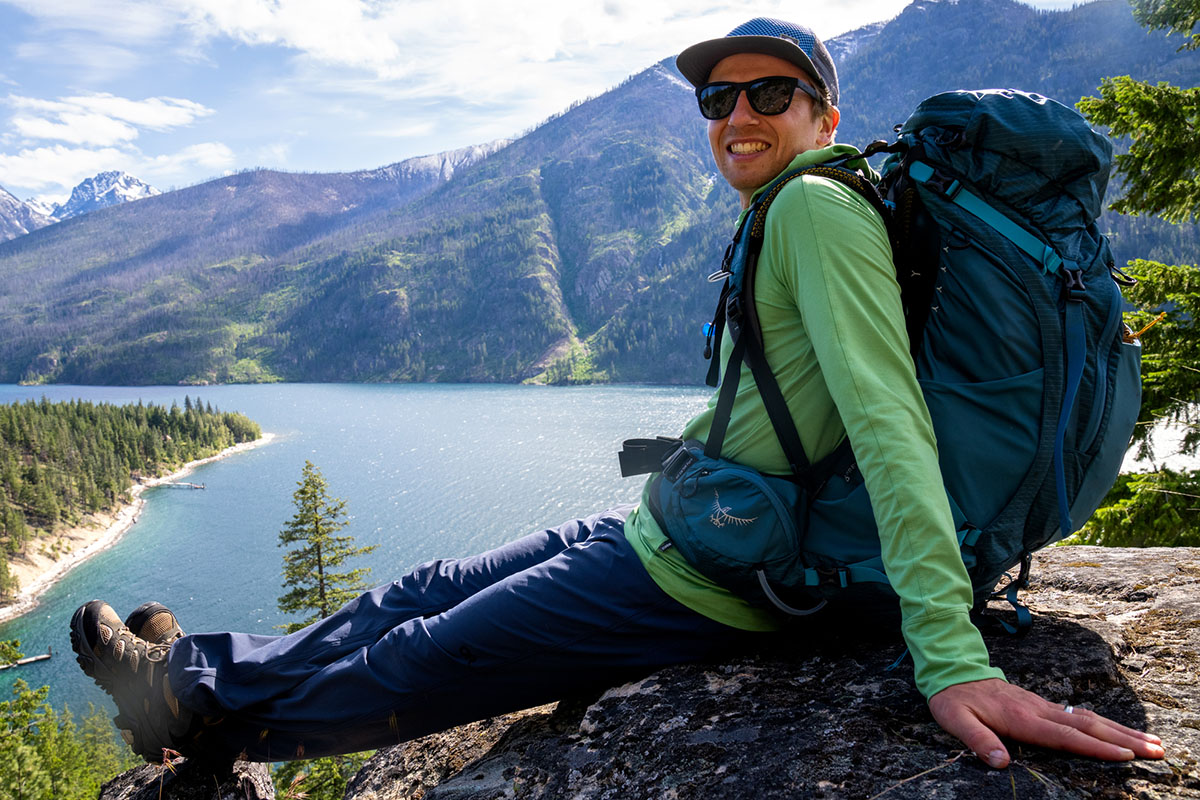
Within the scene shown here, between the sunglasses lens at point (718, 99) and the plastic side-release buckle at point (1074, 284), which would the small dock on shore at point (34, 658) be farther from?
the plastic side-release buckle at point (1074, 284)

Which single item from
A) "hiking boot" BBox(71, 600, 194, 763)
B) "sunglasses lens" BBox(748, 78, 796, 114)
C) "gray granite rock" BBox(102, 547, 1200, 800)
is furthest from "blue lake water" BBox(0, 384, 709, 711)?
"sunglasses lens" BBox(748, 78, 796, 114)

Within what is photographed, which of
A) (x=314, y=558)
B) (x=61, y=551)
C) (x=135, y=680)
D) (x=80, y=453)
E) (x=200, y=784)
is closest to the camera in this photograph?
(x=135, y=680)

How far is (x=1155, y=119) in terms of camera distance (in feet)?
19.1

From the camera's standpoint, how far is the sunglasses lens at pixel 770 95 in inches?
96.9

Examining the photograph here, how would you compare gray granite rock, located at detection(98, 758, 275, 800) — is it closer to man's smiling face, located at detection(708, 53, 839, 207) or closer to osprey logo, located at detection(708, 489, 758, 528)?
osprey logo, located at detection(708, 489, 758, 528)

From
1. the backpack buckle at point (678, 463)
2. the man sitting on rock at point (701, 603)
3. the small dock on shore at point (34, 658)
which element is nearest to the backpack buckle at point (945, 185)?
the man sitting on rock at point (701, 603)

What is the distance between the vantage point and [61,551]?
6166 centimetres

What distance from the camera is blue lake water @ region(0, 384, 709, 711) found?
45438 mm

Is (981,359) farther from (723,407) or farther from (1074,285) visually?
(723,407)

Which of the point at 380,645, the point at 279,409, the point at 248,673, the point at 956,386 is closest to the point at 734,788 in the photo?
the point at 956,386

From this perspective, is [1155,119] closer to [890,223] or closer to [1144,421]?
[1144,421]

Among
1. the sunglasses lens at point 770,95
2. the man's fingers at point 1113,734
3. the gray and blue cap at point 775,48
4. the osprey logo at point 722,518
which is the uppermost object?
the gray and blue cap at point 775,48

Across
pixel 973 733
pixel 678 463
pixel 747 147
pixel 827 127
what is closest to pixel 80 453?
pixel 678 463

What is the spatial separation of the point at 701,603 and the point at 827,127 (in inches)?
71.8
